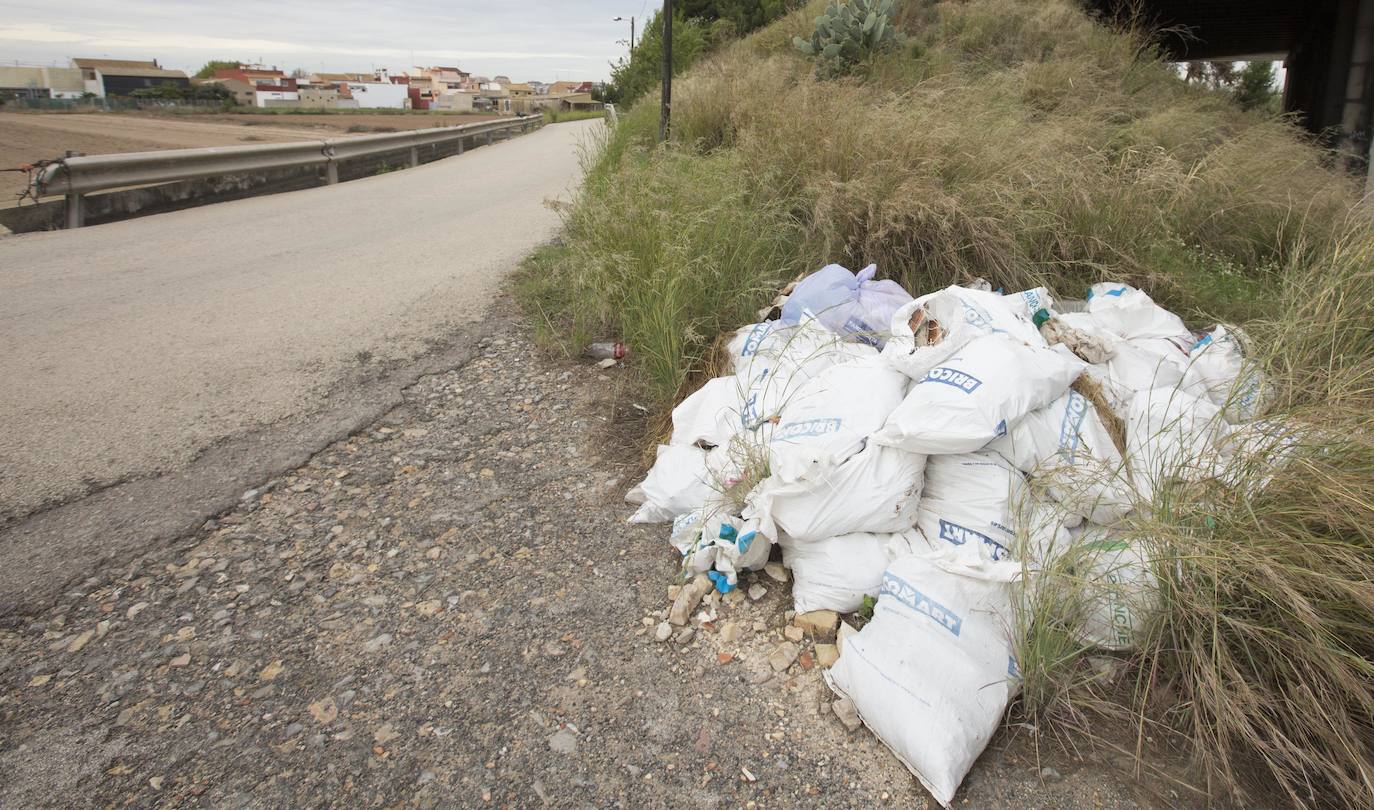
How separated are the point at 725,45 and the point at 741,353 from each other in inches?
659

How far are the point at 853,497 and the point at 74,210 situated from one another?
6966 mm

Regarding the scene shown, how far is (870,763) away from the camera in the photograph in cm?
196

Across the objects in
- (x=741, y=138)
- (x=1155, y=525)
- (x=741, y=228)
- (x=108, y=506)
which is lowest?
(x=108, y=506)

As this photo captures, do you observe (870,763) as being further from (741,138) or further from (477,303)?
(741,138)

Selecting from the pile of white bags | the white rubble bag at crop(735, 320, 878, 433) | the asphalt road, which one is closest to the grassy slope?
the pile of white bags

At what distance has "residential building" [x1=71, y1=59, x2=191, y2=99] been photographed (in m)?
67.2

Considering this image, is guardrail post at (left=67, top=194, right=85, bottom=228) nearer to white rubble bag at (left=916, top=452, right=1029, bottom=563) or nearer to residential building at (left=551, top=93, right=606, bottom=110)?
white rubble bag at (left=916, top=452, right=1029, bottom=563)

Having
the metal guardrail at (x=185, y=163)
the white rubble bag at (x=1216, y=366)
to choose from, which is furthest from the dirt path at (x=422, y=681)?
the metal guardrail at (x=185, y=163)

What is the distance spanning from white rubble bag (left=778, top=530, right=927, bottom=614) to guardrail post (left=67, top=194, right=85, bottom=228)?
6829 millimetres

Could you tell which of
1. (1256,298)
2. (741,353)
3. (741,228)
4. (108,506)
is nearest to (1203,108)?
(1256,298)

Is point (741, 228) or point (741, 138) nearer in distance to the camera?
point (741, 228)

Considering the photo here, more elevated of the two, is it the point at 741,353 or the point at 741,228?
the point at 741,228

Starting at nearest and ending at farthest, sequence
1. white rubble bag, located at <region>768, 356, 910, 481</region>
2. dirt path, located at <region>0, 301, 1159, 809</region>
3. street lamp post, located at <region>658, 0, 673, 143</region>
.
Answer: dirt path, located at <region>0, 301, 1159, 809</region>, white rubble bag, located at <region>768, 356, 910, 481</region>, street lamp post, located at <region>658, 0, 673, 143</region>

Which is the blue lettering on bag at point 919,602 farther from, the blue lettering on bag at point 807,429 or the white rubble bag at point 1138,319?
the white rubble bag at point 1138,319
